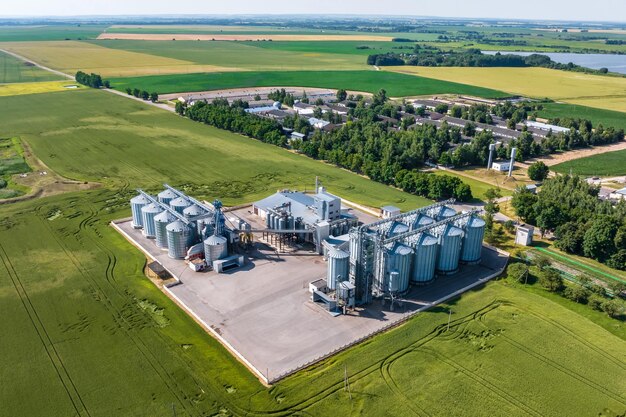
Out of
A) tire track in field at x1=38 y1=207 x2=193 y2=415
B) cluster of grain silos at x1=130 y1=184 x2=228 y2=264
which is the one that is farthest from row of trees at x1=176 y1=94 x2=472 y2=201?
tire track in field at x1=38 y1=207 x2=193 y2=415

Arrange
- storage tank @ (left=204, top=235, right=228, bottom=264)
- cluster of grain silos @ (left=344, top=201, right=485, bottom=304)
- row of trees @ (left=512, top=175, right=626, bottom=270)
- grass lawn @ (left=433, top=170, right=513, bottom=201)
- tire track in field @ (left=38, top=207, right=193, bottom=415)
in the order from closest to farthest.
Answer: tire track in field @ (left=38, top=207, right=193, bottom=415), cluster of grain silos @ (left=344, top=201, right=485, bottom=304), storage tank @ (left=204, top=235, right=228, bottom=264), row of trees @ (left=512, top=175, right=626, bottom=270), grass lawn @ (left=433, top=170, right=513, bottom=201)

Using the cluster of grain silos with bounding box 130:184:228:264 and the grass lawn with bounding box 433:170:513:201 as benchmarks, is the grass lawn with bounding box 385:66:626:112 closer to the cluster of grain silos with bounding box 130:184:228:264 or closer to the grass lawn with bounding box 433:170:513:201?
the grass lawn with bounding box 433:170:513:201

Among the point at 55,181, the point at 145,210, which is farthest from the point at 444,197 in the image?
the point at 55,181

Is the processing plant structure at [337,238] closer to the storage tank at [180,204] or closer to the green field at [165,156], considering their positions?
the storage tank at [180,204]

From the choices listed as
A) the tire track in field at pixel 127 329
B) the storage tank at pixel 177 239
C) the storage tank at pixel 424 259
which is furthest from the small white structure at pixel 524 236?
the tire track in field at pixel 127 329

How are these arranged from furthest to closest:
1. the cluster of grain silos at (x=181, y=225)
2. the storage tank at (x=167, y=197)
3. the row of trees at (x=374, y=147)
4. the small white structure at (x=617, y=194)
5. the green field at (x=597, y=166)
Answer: the green field at (x=597, y=166), the row of trees at (x=374, y=147), the small white structure at (x=617, y=194), the storage tank at (x=167, y=197), the cluster of grain silos at (x=181, y=225)

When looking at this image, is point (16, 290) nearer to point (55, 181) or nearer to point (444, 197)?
point (55, 181)

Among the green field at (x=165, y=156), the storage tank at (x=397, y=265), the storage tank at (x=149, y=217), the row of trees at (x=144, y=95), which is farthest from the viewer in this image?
the row of trees at (x=144, y=95)

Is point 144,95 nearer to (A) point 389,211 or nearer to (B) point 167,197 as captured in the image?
(B) point 167,197
